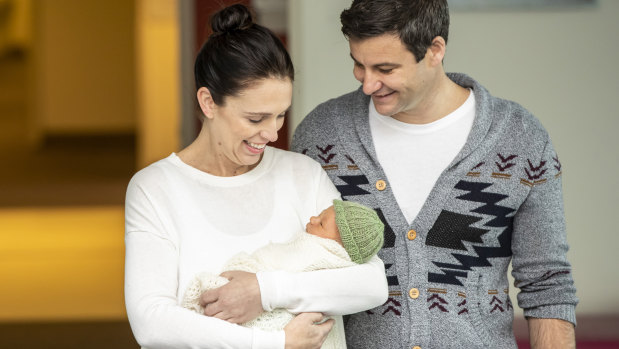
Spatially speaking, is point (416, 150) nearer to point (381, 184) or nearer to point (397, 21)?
point (381, 184)

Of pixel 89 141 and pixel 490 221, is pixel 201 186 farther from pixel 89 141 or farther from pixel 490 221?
pixel 89 141

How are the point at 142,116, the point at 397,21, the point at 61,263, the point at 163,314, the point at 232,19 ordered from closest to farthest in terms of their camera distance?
the point at 163,314, the point at 232,19, the point at 397,21, the point at 61,263, the point at 142,116

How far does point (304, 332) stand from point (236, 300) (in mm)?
162

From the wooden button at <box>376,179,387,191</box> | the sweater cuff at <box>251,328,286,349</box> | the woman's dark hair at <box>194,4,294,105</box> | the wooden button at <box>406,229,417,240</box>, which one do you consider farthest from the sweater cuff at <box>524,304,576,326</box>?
the woman's dark hair at <box>194,4,294,105</box>

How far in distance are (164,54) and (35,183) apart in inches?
94.0

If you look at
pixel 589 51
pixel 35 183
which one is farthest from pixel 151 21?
pixel 589 51

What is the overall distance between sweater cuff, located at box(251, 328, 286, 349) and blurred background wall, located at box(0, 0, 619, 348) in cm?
82

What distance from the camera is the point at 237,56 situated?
6.03 feet

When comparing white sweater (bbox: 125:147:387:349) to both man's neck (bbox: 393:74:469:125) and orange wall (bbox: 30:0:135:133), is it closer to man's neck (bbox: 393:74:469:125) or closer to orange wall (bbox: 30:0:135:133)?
man's neck (bbox: 393:74:469:125)

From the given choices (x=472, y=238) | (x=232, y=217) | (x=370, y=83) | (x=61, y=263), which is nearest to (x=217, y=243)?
(x=232, y=217)

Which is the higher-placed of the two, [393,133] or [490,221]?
[393,133]

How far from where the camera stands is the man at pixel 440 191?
204cm

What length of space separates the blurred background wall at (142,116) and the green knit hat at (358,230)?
583mm

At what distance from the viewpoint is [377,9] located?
198cm
